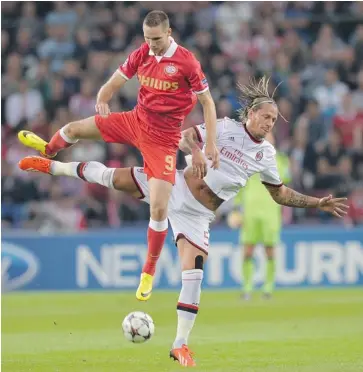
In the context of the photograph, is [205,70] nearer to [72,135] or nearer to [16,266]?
[16,266]

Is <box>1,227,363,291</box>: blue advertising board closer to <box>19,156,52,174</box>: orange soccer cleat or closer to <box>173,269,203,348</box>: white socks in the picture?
<box>19,156,52,174</box>: orange soccer cleat

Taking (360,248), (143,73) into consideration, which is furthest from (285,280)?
(143,73)

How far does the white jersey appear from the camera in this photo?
1005cm

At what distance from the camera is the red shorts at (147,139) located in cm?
1018

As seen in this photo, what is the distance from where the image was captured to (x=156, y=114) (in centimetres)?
1024

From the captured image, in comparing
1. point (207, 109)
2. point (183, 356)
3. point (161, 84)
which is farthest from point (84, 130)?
point (183, 356)

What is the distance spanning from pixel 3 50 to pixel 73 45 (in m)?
1.36

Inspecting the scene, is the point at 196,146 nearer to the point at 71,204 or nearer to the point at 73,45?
the point at 71,204

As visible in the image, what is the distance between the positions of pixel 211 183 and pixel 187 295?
3.49ft

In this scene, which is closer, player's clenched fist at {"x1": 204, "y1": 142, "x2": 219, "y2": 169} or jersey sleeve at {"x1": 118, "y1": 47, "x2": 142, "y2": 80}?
player's clenched fist at {"x1": 204, "y1": 142, "x2": 219, "y2": 169}

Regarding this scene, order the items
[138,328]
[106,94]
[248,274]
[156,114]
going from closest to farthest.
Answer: [138,328]
[106,94]
[156,114]
[248,274]

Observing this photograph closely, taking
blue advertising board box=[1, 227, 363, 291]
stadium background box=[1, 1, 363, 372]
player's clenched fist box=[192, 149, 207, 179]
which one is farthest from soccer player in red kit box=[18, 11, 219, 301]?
blue advertising board box=[1, 227, 363, 291]

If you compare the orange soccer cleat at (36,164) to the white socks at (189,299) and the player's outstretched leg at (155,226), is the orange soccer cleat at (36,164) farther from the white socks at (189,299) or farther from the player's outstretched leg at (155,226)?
the white socks at (189,299)

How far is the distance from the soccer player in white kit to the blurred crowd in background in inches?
336
